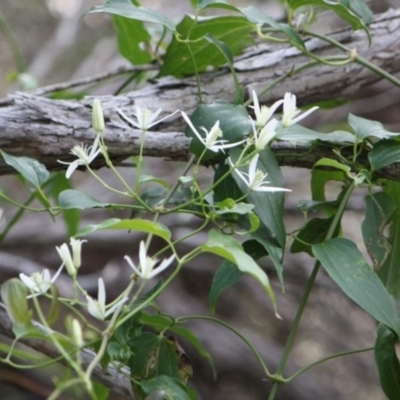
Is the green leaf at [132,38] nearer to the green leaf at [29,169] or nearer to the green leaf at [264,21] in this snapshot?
the green leaf at [264,21]

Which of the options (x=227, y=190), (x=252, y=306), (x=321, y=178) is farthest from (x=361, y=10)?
(x=252, y=306)

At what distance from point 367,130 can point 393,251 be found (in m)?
0.13

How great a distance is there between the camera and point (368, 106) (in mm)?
1650

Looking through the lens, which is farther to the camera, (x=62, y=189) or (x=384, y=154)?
(x=62, y=189)

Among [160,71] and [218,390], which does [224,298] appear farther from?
[160,71]

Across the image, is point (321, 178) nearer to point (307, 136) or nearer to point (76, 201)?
point (307, 136)

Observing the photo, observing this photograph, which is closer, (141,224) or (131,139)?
(141,224)

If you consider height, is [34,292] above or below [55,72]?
above

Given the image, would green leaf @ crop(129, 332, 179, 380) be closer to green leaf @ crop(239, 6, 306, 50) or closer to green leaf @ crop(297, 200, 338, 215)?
green leaf @ crop(297, 200, 338, 215)

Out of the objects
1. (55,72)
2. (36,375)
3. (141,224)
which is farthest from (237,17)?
(55,72)

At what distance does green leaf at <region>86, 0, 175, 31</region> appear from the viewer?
2.15 ft

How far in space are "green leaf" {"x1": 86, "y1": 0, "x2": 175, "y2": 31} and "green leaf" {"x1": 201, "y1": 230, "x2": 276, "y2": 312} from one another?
0.88ft

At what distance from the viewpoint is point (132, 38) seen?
996mm

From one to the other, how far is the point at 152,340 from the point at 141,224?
7.3 inches
